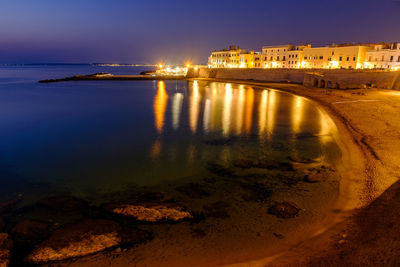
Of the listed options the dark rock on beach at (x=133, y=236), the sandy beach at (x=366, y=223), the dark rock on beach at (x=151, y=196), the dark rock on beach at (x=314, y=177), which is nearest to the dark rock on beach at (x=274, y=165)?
the dark rock on beach at (x=314, y=177)

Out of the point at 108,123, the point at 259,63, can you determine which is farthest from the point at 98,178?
the point at 259,63

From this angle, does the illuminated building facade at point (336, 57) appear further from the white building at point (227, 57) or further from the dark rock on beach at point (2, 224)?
the dark rock on beach at point (2, 224)

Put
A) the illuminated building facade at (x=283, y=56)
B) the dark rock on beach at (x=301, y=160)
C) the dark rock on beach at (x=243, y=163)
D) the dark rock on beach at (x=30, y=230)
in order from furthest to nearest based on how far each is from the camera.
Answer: the illuminated building facade at (x=283, y=56) < the dark rock on beach at (x=301, y=160) < the dark rock on beach at (x=243, y=163) < the dark rock on beach at (x=30, y=230)

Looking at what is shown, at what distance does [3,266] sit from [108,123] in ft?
53.1

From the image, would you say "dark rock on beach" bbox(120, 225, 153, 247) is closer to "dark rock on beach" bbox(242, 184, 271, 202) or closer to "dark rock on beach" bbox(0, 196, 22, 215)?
"dark rock on beach" bbox(242, 184, 271, 202)

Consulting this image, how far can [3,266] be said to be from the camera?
221 inches

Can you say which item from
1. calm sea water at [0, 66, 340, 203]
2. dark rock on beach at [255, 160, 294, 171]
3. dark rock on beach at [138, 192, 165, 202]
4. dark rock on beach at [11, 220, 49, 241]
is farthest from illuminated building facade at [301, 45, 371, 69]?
dark rock on beach at [11, 220, 49, 241]

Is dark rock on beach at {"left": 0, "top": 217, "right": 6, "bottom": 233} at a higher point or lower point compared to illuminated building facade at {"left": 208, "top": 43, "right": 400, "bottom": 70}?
lower

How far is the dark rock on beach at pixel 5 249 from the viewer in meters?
5.70

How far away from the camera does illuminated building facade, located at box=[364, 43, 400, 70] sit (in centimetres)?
4031

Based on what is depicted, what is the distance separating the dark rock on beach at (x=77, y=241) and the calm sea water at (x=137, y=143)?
221 centimetres

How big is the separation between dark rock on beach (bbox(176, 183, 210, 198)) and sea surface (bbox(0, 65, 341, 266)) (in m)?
0.03

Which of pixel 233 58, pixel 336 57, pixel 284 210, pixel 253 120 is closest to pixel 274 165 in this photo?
pixel 284 210

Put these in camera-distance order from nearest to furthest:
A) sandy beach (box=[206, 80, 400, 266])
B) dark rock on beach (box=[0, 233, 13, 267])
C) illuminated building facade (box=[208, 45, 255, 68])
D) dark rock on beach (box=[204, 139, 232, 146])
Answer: sandy beach (box=[206, 80, 400, 266]), dark rock on beach (box=[0, 233, 13, 267]), dark rock on beach (box=[204, 139, 232, 146]), illuminated building facade (box=[208, 45, 255, 68])
